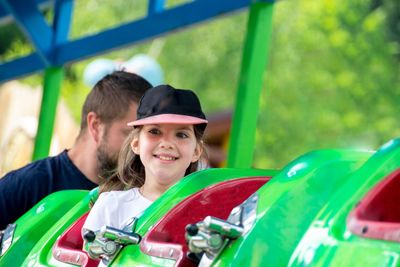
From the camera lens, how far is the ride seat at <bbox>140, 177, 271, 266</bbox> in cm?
287

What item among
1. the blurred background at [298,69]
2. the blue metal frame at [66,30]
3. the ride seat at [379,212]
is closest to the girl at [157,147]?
the ride seat at [379,212]

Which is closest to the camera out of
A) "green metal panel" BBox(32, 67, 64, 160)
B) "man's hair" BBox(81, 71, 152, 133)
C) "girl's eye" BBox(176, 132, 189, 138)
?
"girl's eye" BBox(176, 132, 189, 138)

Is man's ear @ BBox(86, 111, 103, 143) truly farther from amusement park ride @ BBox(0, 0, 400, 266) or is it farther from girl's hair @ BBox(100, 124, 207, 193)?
girl's hair @ BBox(100, 124, 207, 193)

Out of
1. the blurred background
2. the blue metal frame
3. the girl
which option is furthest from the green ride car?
the blurred background

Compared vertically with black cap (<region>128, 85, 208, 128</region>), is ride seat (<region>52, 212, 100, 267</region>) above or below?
below

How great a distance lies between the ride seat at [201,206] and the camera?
9.40ft

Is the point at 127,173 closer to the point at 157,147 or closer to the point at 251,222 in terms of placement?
the point at 157,147

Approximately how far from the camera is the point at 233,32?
101 feet

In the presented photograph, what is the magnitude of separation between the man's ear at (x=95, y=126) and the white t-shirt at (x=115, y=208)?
2.87 ft

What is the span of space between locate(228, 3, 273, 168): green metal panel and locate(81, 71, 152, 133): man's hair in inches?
85.9

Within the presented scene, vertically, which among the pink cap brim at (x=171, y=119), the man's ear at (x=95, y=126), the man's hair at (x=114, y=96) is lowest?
the pink cap brim at (x=171, y=119)

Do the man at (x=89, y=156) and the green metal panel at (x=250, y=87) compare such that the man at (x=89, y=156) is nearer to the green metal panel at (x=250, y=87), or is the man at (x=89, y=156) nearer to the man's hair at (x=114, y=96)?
the man's hair at (x=114, y=96)

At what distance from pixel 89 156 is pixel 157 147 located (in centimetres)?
117

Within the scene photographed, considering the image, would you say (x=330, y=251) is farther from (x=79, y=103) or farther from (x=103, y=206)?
(x=79, y=103)
